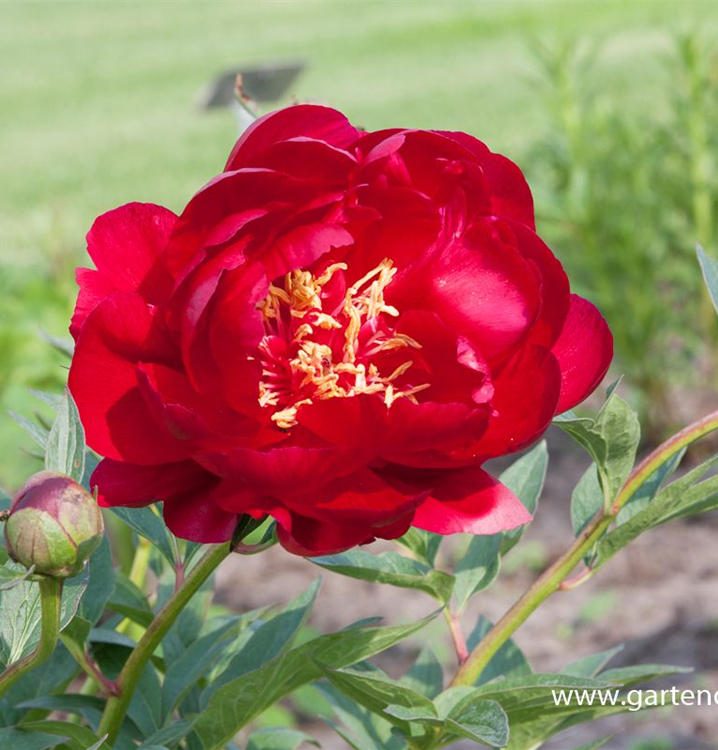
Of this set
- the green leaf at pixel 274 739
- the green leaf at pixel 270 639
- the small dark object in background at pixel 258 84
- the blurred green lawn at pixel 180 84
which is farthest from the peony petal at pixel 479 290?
the blurred green lawn at pixel 180 84

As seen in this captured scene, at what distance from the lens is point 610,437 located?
0.60 metres

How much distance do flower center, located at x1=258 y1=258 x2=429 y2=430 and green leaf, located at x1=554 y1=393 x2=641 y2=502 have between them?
8 centimetres

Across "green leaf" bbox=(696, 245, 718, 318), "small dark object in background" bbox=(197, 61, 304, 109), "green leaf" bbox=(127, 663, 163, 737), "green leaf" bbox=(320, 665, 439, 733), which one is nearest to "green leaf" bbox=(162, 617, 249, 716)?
"green leaf" bbox=(127, 663, 163, 737)

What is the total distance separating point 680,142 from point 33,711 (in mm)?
2152

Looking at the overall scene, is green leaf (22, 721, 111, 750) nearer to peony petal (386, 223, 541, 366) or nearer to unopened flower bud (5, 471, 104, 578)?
unopened flower bud (5, 471, 104, 578)

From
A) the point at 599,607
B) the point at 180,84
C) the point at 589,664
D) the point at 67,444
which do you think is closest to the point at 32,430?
the point at 67,444

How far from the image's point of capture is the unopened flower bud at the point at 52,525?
482 millimetres

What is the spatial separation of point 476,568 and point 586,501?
8cm

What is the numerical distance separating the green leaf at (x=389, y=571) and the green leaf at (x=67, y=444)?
13 centimetres

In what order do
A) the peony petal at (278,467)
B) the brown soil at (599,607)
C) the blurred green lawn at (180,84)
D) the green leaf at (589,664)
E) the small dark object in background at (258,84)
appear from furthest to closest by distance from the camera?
the blurred green lawn at (180,84) → the brown soil at (599,607) → the small dark object in background at (258,84) → the green leaf at (589,664) → the peony petal at (278,467)

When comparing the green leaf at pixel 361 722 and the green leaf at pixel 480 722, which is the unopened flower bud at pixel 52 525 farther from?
the green leaf at pixel 361 722

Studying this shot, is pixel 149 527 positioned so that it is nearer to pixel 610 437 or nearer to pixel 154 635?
pixel 154 635

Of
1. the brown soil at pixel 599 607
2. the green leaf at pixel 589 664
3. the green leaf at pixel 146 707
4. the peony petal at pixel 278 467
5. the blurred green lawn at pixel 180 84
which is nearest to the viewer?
the peony petal at pixel 278 467

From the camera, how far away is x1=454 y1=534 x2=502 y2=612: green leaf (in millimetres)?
729
